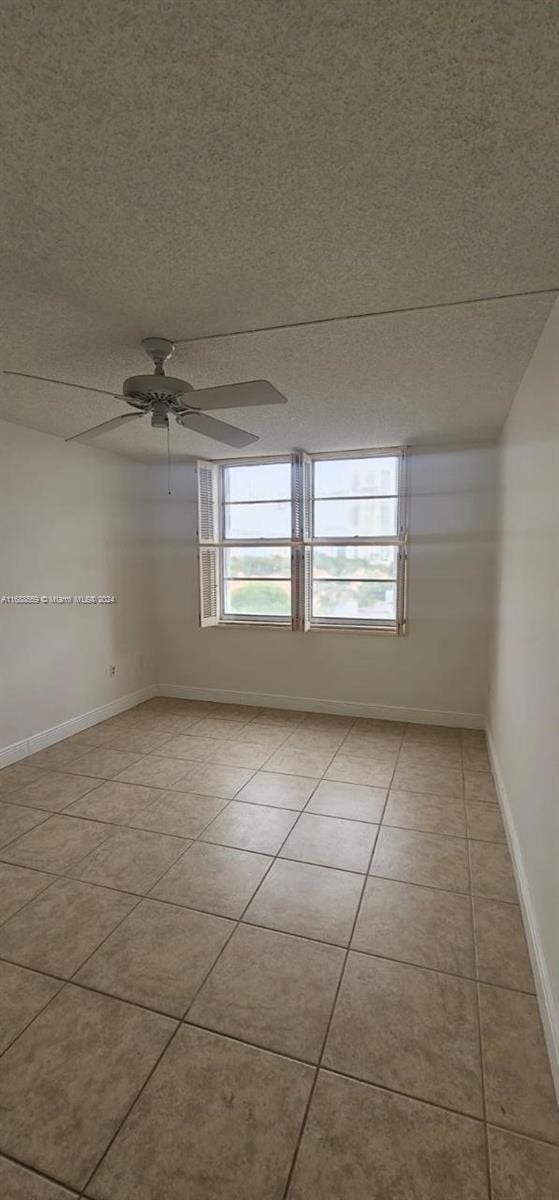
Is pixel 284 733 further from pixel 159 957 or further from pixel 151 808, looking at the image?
pixel 159 957

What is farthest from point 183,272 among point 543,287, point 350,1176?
point 350,1176

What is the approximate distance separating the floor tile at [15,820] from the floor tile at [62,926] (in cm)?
55

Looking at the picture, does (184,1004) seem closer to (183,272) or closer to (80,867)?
(80,867)

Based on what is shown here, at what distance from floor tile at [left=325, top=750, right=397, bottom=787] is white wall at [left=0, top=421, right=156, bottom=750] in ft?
7.22

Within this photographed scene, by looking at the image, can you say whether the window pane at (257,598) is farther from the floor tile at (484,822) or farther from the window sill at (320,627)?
the floor tile at (484,822)

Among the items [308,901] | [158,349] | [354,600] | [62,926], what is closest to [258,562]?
[354,600]

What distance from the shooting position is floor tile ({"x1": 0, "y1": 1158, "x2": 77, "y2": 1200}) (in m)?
1.15

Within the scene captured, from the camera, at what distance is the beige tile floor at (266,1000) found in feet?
4.00

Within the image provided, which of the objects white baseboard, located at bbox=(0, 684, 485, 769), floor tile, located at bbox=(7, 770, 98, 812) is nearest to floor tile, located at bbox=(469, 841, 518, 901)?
white baseboard, located at bbox=(0, 684, 485, 769)

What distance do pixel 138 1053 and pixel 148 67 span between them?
7.93ft

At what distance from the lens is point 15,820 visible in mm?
2752

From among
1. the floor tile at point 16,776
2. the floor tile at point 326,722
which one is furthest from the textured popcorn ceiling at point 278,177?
the floor tile at point 326,722

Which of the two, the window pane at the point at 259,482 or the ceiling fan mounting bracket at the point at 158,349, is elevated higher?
the ceiling fan mounting bracket at the point at 158,349

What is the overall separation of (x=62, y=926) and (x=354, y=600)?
10.7 ft
